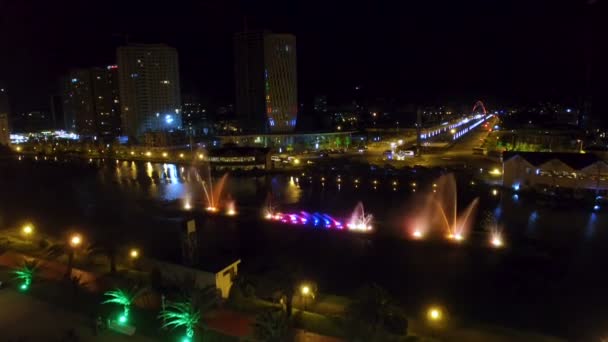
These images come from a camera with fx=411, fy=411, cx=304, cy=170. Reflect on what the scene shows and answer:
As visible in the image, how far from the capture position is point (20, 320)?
9086mm

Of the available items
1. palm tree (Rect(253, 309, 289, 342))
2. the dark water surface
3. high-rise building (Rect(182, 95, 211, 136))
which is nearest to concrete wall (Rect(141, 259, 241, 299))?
the dark water surface

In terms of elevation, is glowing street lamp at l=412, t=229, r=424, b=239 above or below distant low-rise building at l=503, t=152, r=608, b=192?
below

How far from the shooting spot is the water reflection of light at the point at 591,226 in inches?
596

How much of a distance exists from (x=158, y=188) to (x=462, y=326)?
22288mm

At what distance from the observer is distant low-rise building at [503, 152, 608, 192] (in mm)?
20688

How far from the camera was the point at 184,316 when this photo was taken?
26.7 feet

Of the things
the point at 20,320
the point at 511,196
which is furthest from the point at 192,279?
the point at 511,196

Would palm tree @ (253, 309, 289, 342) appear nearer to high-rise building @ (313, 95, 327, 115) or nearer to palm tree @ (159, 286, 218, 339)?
palm tree @ (159, 286, 218, 339)

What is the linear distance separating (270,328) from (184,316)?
1.94m

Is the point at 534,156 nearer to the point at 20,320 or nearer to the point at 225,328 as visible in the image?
the point at 225,328

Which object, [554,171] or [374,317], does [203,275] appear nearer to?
[374,317]

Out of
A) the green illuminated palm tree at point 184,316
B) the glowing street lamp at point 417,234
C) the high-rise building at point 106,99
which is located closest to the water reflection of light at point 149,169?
the glowing street lamp at point 417,234

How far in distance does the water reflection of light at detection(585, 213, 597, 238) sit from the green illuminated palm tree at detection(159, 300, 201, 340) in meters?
14.2

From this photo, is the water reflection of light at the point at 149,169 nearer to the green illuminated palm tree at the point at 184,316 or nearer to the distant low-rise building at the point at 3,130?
the green illuminated palm tree at the point at 184,316
